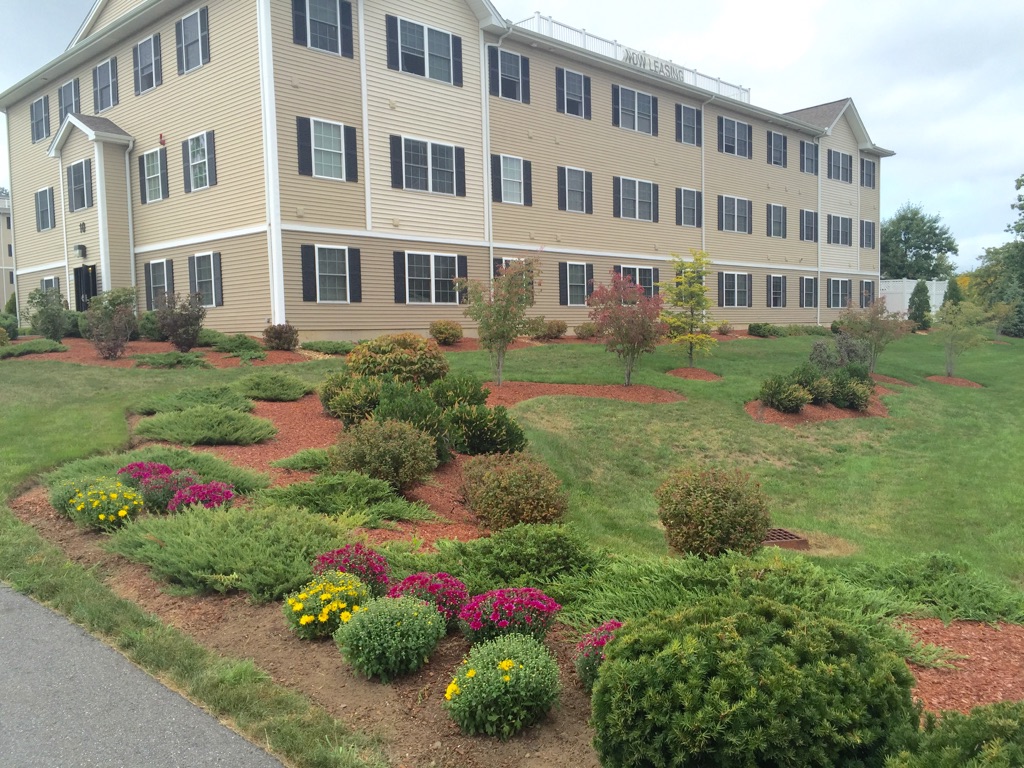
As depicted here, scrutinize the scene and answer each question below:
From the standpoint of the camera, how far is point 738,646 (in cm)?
321

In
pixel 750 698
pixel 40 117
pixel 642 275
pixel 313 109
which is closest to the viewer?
pixel 750 698

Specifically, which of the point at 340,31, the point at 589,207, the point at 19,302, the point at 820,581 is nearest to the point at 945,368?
the point at 589,207

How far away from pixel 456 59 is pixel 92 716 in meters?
21.6

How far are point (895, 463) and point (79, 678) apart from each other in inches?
500

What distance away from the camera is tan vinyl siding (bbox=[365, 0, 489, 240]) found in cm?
2062

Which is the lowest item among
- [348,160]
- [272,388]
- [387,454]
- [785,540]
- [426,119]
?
[785,540]

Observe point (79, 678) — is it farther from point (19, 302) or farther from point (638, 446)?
point (19, 302)

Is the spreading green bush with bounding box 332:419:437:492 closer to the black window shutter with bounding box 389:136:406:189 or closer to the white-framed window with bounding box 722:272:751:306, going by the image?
the black window shutter with bounding box 389:136:406:189

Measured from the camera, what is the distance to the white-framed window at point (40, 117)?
2664 cm

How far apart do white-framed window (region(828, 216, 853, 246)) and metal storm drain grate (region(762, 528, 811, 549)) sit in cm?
3320

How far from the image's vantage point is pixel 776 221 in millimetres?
35062

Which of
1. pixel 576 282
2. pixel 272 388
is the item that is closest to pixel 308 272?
pixel 272 388

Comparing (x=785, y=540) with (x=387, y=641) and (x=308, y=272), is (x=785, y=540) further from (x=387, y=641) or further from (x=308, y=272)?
(x=308, y=272)

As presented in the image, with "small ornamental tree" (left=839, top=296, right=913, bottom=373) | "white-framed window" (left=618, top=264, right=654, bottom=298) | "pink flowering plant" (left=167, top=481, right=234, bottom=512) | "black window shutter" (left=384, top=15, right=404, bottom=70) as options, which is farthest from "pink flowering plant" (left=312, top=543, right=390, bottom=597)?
"white-framed window" (left=618, top=264, right=654, bottom=298)
